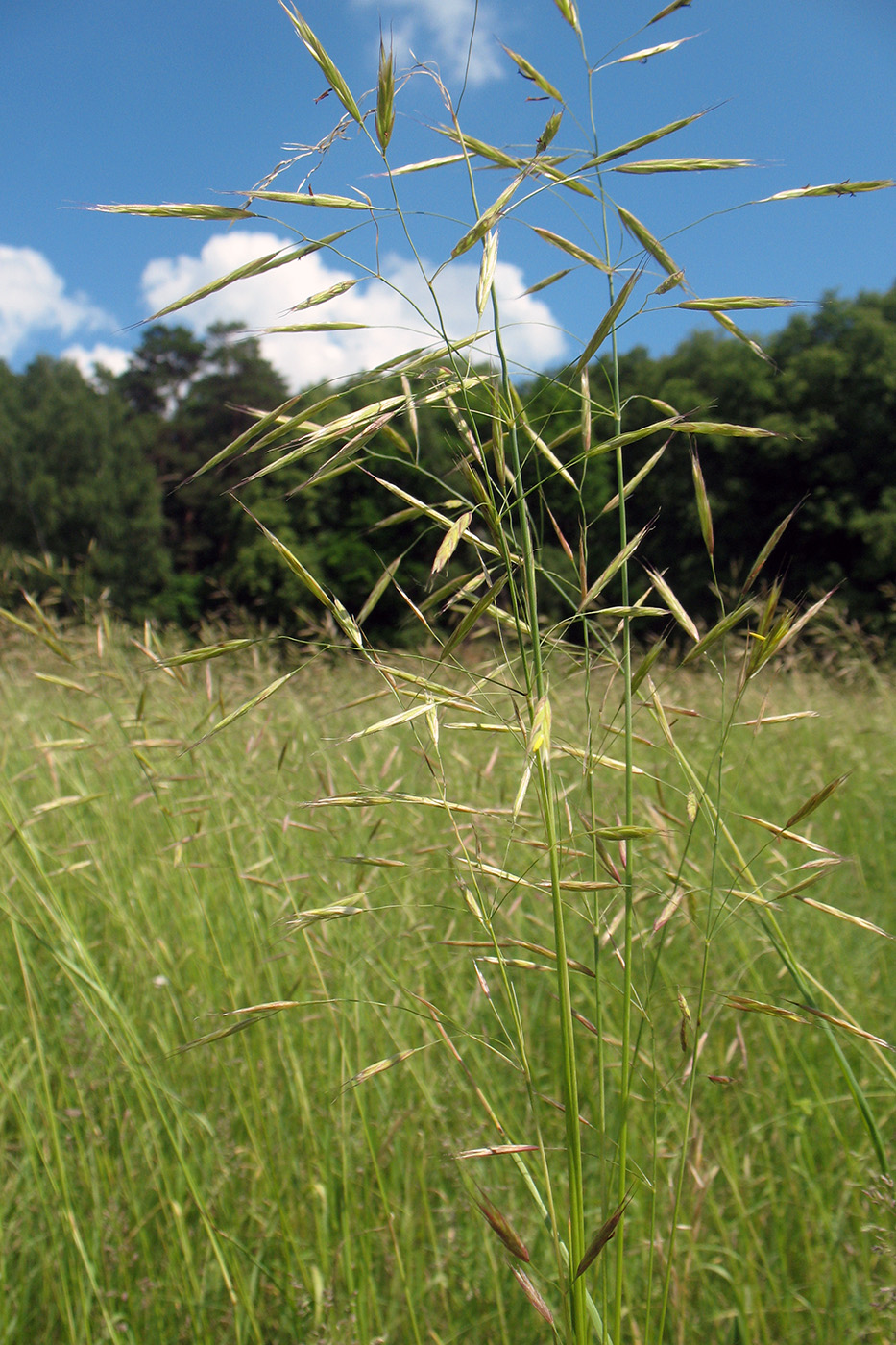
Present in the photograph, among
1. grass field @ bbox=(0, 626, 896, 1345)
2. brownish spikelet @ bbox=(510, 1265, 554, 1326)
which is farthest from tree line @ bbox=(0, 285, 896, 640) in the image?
brownish spikelet @ bbox=(510, 1265, 554, 1326)

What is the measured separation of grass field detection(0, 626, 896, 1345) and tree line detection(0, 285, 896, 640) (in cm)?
1410

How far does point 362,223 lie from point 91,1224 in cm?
155

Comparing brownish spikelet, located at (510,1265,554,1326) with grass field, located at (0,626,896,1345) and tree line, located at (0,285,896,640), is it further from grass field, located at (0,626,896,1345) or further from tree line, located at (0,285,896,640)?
tree line, located at (0,285,896,640)

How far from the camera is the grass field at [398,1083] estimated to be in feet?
3.12

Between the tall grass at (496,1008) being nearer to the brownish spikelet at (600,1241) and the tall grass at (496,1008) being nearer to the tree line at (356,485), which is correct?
the brownish spikelet at (600,1241)

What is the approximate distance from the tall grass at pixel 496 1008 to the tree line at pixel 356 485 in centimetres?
1429

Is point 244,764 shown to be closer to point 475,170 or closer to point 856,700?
point 475,170

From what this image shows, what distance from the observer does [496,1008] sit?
1.24 meters

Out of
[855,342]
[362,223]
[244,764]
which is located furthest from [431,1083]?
[855,342]

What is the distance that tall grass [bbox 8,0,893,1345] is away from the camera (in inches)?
27.3

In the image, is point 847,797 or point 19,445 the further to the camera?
point 19,445

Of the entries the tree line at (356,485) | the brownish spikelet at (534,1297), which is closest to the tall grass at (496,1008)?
the brownish spikelet at (534,1297)

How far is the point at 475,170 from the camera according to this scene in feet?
2.62

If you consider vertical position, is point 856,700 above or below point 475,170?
below
